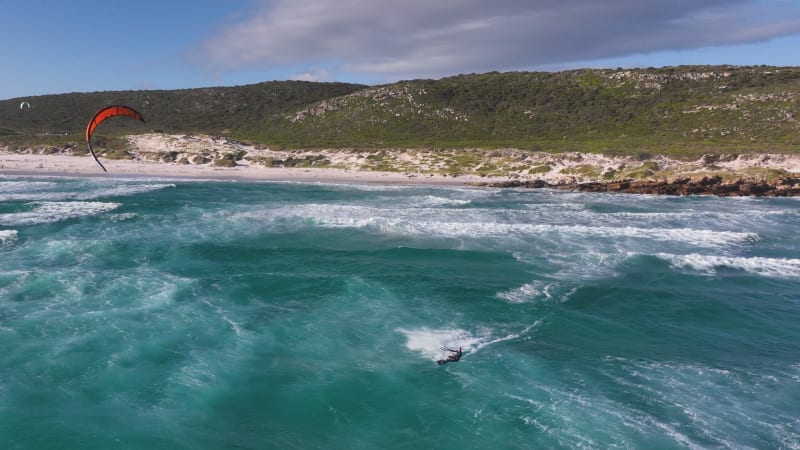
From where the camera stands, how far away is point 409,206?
4419 cm

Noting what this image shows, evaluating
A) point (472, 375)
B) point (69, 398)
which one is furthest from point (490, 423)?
point (69, 398)

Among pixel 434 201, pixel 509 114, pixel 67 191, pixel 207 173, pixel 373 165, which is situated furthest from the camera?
pixel 509 114

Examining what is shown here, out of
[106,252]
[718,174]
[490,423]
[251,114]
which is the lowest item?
[490,423]

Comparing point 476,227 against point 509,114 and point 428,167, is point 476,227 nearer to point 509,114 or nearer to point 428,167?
point 428,167

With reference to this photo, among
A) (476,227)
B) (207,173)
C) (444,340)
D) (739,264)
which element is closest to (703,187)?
(739,264)

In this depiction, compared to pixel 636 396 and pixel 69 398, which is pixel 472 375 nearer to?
pixel 636 396

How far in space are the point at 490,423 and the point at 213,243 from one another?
2231 centimetres

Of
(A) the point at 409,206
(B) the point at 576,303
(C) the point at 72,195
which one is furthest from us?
(C) the point at 72,195

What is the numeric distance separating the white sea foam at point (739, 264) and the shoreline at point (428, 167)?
25105mm

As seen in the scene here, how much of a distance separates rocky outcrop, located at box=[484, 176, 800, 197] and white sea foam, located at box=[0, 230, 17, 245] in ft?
151

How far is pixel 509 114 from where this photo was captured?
9581cm

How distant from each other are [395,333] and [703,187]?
45.6 m

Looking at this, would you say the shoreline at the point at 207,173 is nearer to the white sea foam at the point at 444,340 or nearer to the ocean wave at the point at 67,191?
the ocean wave at the point at 67,191

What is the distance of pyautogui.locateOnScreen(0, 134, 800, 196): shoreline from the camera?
180 feet
